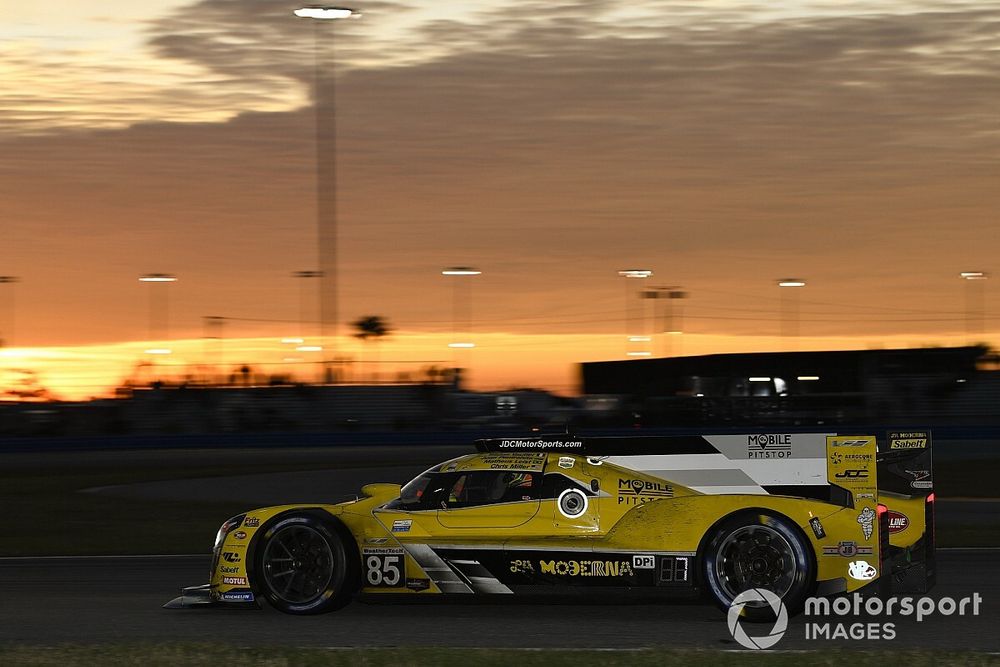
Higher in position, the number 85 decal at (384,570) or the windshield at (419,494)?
the windshield at (419,494)

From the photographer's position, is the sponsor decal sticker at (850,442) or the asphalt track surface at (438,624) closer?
the asphalt track surface at (438,624)

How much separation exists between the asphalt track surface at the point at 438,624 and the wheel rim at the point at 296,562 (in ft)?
0.70

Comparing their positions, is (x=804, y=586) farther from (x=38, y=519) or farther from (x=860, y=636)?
(x=38, y=519)

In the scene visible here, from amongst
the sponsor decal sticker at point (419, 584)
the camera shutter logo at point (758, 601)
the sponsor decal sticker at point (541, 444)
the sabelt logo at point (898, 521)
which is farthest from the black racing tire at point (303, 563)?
the sabelt logo at point (898, 521)

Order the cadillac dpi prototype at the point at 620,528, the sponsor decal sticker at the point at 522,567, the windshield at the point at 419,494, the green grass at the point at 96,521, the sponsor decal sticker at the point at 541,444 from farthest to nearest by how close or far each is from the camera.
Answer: the green grass at the point at 96,521 → the sponsor decal sticker at the point at 541,444 → the windshield at the point at 419,494 → the sponsor decal sticker at the point at 522,567 → the cadillac dpi prototype at the point at 620,528

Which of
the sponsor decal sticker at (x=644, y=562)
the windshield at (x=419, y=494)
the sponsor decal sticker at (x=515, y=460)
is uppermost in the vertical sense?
the sponsor decal sticker at (x=515, y=460)

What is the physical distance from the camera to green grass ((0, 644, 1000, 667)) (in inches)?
284

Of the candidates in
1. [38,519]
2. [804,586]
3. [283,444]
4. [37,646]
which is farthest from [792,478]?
[283,444]

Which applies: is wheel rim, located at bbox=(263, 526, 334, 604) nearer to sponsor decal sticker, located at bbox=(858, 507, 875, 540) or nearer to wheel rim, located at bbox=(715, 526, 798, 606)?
wheel rim, located at bbox=(715, 526, 798, 606)

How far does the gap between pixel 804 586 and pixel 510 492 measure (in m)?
2.06

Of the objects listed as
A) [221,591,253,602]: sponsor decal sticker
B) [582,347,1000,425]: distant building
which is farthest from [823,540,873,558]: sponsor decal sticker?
[582,347,1000,425]: distant building

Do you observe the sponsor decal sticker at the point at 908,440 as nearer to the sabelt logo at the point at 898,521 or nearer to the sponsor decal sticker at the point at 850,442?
the sponsor decal sticker at the point at 850,442

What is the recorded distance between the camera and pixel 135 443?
41625 millimetres

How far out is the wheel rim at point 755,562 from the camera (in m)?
8.63
